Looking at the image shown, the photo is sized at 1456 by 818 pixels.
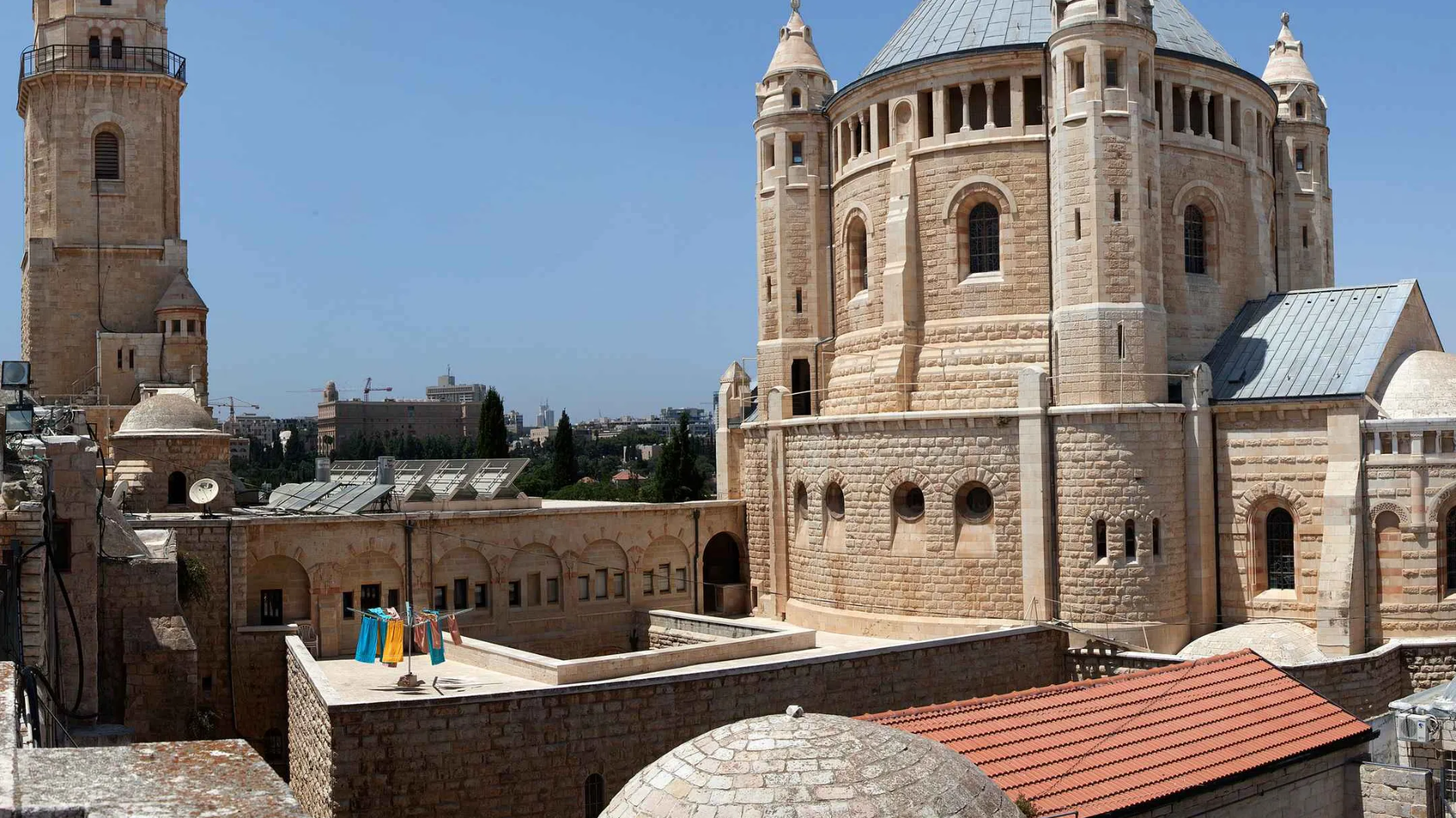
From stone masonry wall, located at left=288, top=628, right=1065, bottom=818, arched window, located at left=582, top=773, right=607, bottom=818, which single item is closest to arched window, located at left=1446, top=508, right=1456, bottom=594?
stone masonry wall, located at left=288, top=628, right=1065, bottom=818

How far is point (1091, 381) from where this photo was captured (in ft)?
99.4

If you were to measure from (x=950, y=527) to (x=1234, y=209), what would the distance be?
11.9 meters

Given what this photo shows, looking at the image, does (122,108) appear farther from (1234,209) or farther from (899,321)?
(1234,209)

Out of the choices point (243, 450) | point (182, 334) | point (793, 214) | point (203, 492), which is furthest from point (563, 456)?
point (243, 450)

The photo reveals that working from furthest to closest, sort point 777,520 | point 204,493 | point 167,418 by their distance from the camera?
point 777,520
point 167,418
point 204,493

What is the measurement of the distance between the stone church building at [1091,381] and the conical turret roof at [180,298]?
67.1 ft

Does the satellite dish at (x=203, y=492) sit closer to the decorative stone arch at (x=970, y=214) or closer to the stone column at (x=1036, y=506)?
the decorative stone arch at (x=970, y=214)

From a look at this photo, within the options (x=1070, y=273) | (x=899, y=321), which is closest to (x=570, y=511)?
(x=899, y=321)

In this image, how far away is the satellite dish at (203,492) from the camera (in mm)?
30281

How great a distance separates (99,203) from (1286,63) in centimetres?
3899

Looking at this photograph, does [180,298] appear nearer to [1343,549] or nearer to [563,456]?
[563,456]

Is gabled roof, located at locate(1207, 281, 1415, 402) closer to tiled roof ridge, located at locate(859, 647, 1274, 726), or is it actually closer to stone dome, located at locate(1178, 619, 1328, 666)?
stone dome, located at locate(1178, 619, 1328, 666)

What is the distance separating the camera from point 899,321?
33312 millimetres

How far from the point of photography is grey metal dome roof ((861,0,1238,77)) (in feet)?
108
